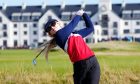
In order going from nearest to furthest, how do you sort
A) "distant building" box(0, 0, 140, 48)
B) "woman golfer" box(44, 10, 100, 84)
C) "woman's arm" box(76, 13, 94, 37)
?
1. "woman golfer" box(44, 10, 100, 84)
2. "woman's arm" box(76, 13, 94, 37)
3. "distant building" box(0, 0, 140, 48)

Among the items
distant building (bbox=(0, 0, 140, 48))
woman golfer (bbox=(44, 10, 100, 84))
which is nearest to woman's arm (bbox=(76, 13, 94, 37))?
woman golfer (bbox=(44, 10, 100, 84))

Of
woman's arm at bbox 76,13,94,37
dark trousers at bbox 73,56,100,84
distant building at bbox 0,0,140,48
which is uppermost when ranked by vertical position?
woman's arm at bbox 76,13,94,37

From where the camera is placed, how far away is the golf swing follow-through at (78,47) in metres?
9.07

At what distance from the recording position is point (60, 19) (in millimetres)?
132125

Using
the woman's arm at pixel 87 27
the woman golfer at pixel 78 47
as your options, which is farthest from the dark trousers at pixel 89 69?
the woman's arm at pixel 87 27

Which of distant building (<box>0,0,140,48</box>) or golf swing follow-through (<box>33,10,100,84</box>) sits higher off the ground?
golf swing follow-through (<box>33,10,100,84</box>)

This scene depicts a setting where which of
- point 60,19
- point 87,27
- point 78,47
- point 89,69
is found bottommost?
point 60,19

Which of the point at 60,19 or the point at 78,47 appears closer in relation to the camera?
the point at 78,47

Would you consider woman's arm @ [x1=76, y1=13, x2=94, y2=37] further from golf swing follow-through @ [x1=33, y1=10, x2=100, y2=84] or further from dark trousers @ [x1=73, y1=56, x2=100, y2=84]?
dark trousers @ [x1=73, y1=56, x2=100, y2=84]

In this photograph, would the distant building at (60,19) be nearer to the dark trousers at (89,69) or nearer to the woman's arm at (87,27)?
the woman's arm at (87,27)

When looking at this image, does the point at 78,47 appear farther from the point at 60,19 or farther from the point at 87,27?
the point at 60,19

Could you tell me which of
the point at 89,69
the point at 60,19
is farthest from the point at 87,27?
the point at 60,19

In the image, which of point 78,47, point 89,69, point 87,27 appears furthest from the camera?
point 87,27

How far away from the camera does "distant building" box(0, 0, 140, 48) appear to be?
130 meters
